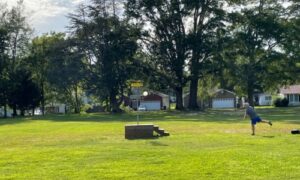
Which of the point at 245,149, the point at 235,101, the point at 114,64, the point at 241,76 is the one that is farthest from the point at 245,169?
the point at 235,101

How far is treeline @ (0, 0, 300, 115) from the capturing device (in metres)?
68.2

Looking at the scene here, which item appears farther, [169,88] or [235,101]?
[235,101]

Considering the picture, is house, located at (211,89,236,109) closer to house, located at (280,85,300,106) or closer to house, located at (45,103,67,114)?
house, located at (280,85,300,106)

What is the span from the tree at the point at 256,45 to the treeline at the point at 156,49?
0.14 metres

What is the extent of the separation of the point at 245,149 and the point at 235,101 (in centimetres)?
9498

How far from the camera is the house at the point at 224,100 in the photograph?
4326 inches

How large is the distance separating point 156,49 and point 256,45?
50.7 ft

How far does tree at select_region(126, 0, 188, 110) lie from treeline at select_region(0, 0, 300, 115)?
0.14 metres

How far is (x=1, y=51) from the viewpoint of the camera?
70812 mm

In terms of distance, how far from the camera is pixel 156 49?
69.6 metres

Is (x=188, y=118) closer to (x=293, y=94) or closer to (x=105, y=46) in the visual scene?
(x=105, y=46)

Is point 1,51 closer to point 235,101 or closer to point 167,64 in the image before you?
point 167,64

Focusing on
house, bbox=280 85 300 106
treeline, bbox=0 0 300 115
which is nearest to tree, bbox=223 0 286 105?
treeline, bbox=0 0 300 115

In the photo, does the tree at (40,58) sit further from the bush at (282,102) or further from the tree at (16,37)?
the bush at (282,102)
